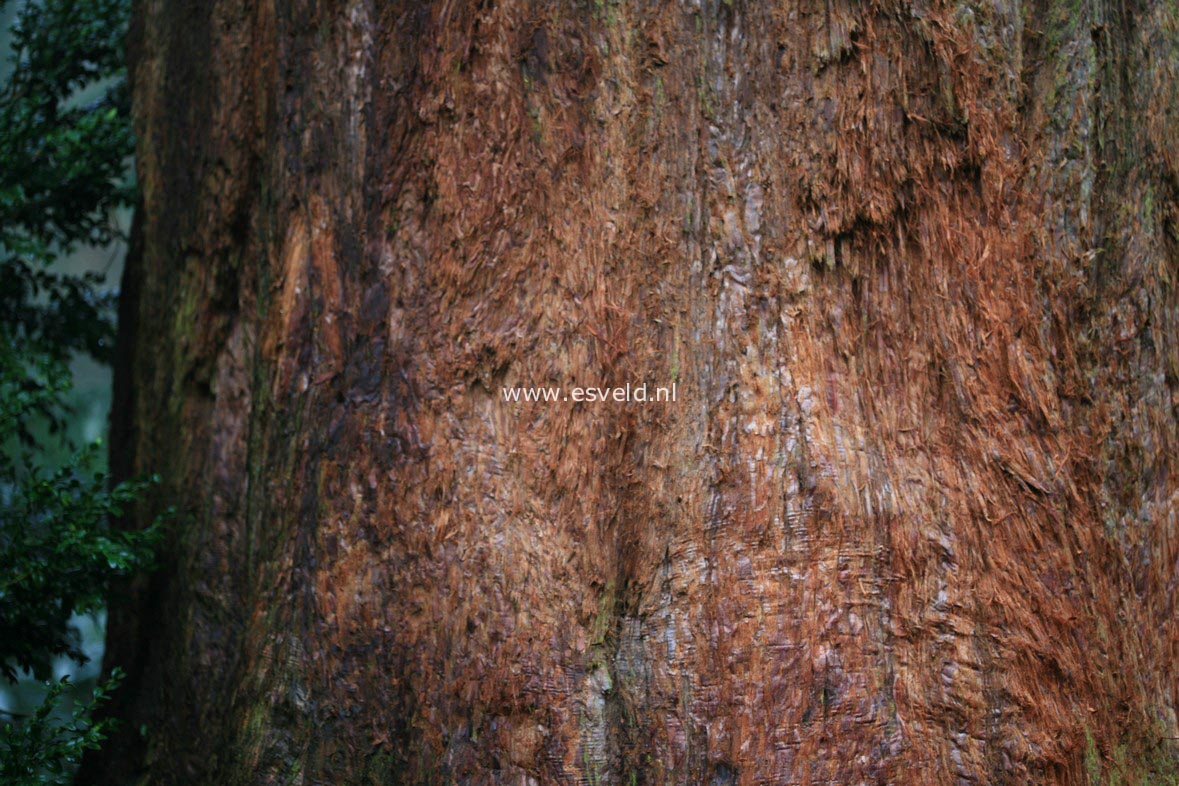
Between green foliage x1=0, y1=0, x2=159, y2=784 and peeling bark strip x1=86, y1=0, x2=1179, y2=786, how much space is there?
0.72 metres

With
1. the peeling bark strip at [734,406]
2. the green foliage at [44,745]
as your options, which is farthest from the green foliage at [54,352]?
the peeling bark strip at [734,406]

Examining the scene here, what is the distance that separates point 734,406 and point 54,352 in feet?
11.8

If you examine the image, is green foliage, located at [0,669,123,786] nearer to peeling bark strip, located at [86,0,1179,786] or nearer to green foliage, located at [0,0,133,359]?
peeling bark strip, located at [86,0,1179,786]

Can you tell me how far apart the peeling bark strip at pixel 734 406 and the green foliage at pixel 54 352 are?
0.72m

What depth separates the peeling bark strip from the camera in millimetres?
2443

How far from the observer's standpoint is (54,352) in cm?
456

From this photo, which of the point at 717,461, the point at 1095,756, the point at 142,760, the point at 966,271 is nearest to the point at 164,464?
the point at 142,760

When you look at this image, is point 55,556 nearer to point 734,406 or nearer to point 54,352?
point 54,352

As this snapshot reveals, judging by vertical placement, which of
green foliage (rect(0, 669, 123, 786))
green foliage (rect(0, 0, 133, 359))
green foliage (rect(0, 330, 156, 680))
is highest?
green foliage (rect(0, 0, 133, 359))

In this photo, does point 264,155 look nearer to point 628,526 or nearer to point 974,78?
point 628,526

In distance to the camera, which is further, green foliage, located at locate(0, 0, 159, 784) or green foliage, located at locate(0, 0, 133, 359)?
green foliage, located at locate(0, 0, 133, 359)

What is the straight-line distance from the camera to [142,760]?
3256mm

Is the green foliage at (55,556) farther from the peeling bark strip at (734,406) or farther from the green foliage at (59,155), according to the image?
the green foliage at (59,155)

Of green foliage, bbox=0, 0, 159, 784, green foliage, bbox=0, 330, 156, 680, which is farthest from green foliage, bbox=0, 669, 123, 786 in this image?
green foliage, bbox=0, 330, 156, 680
